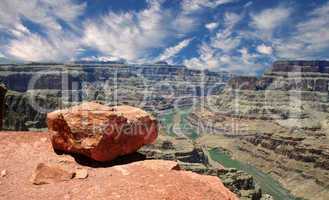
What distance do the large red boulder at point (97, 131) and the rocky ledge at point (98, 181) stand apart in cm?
67

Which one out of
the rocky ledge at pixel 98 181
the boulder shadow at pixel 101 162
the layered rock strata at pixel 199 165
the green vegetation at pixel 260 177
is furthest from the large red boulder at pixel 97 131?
the green vegetation at pixel 260 177

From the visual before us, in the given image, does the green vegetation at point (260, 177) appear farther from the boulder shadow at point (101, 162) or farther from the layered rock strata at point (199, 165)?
the boulder shadow at point (101, 162)

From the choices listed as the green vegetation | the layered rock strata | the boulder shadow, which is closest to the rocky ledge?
the boulder shadow

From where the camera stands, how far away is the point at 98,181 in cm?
1290

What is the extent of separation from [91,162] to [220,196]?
6.55 metres

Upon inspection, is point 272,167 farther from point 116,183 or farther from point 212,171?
point 116,183

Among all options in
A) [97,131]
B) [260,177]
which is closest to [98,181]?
[97,131]

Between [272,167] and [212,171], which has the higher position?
[212,171]

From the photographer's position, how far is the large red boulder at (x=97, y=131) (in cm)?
1534

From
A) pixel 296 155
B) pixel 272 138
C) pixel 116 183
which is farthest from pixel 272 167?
pixel 116 183

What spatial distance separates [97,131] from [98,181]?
308cm

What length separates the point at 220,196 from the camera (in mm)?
12180

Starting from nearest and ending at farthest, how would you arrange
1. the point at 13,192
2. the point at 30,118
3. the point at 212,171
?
the point at 13,192
the point at 212,171
the point at 30,118

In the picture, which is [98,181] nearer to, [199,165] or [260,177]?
[199,165]
